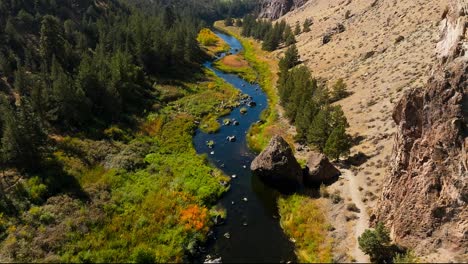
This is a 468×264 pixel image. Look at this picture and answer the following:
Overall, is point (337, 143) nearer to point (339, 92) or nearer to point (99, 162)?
point (339, 92)

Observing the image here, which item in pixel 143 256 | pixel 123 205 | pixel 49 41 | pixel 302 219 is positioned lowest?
pixel 123 205

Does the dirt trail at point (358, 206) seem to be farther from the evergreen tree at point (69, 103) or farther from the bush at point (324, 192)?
the evergreen tree at point (69, 103)

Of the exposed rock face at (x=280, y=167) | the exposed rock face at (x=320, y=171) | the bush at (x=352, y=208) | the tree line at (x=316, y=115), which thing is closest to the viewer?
the bush at (x=352, y=208)

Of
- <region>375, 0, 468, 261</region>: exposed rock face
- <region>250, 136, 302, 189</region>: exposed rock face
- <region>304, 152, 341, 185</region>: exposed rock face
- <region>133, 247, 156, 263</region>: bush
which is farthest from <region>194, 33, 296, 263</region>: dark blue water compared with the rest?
<region>375, 0, 468, 261</region>: exposed rock face

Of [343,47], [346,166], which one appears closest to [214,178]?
[346,166]

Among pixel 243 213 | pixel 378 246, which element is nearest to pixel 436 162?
pixel 378 246

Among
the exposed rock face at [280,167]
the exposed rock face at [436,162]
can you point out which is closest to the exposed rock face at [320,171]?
the exposed rock face at [280,167]

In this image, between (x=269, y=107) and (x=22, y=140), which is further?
(x=269, y=107)
